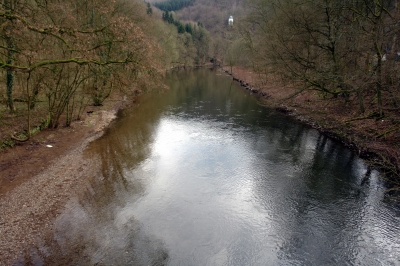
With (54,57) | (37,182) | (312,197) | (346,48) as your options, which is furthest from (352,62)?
(37,182)

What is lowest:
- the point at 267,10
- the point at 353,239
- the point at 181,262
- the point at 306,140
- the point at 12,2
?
the point at 181,262

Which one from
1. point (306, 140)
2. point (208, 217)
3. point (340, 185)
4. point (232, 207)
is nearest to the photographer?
point (208, 217)

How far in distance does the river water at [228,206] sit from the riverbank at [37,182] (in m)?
0.59

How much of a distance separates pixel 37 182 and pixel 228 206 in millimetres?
7551

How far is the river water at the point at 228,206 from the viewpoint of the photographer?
741cm

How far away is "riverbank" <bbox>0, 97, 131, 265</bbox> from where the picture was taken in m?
7.40

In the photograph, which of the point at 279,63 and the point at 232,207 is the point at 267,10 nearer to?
the point at 279,63

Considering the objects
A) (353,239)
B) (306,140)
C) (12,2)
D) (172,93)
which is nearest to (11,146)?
(12,2)

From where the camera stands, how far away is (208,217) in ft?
29.2

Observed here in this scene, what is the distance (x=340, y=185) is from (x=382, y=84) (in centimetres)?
611

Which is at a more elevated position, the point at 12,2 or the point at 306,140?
the point at 12,2

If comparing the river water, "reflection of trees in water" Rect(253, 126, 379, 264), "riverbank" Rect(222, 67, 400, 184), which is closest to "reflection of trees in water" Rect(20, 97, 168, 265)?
the river water

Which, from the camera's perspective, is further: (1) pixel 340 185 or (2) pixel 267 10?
(2) pixel 267 10

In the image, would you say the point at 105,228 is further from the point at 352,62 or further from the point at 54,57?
the point at 352,62
